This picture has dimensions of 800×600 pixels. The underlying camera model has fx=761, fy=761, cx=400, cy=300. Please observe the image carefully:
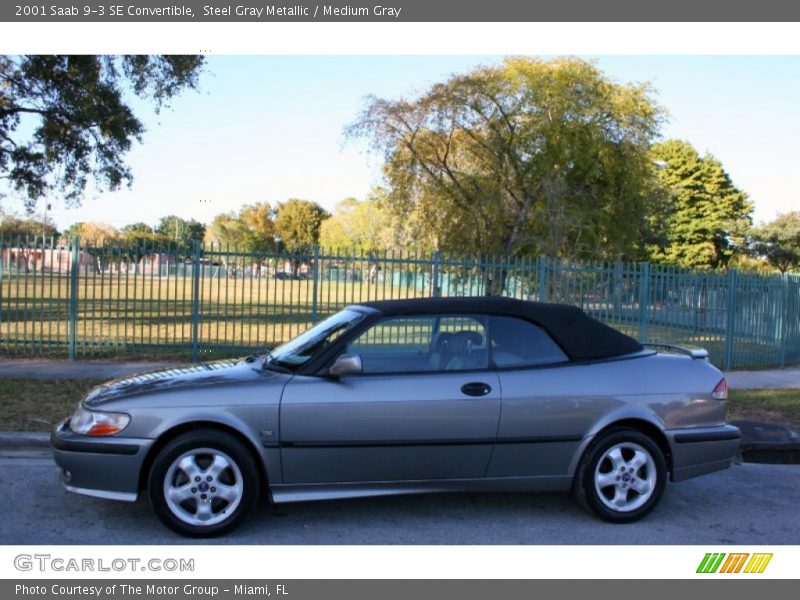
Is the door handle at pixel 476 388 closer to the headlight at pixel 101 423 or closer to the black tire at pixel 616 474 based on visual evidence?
the black tire at pixel 616 474

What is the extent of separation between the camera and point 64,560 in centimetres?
443

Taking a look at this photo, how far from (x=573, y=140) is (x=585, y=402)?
2553 cm

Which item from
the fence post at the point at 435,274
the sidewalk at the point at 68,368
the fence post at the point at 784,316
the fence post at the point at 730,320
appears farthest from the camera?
the fence post at the point at 784,316

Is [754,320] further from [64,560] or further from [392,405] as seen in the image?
[64,560]

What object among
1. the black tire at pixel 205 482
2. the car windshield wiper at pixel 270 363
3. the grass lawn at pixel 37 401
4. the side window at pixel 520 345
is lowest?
the grass lawn at pixel 37 401

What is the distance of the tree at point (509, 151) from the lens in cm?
2895

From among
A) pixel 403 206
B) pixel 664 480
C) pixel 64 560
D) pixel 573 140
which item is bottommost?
pixel 64 560

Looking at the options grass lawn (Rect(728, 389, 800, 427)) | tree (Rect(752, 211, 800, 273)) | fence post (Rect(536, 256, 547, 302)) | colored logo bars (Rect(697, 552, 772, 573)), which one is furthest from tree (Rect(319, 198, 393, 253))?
colored logo bars (Rect(697, 552, 772, 573))

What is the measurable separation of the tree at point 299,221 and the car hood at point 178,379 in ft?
313

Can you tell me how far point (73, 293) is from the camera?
12.0 meters

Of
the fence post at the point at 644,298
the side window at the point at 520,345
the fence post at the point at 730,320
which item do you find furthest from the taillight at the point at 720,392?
the fence post at the point at 730,320

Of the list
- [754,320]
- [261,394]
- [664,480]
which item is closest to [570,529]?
[664,480]

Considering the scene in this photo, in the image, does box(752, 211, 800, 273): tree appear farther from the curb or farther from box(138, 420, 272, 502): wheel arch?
box(138, 420, 272, 502): wheel arch

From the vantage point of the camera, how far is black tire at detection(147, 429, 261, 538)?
15.4 ft
